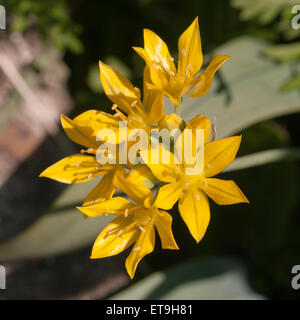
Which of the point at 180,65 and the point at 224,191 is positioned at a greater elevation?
the point at 180,65

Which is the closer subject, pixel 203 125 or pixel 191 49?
pixel 203 125

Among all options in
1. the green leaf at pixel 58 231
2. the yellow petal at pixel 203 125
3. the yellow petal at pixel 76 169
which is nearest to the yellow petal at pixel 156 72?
the yellow petal at pixel 203 125

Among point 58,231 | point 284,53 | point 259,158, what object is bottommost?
point 58,231

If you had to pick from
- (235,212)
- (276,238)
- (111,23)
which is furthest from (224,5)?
(276,238)

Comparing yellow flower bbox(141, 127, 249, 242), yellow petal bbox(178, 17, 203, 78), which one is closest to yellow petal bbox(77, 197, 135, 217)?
yellow flower bbox(141, 127, 249, 242)

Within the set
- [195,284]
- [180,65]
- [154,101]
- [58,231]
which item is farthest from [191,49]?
[195,284]

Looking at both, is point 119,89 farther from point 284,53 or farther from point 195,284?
point 195,284
